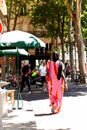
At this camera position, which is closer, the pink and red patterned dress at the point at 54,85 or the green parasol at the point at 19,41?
the pink and red patterned dress at the point at 54,85

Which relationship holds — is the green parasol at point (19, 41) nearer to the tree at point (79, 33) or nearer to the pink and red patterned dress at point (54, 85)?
the pink and red patterned dress at point (54, 85)

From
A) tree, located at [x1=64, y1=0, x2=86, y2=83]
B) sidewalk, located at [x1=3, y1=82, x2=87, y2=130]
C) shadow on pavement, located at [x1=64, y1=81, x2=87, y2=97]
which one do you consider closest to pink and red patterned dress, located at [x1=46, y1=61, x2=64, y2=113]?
sidewalk, located at [x1=3, y1=82, x2=87, y2=130]

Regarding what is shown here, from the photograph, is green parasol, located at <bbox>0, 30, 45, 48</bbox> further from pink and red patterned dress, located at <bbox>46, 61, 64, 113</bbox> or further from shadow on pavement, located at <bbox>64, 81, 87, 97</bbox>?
shadow on pavement, located at <bbox>64, 81, 87, 97</bbox>

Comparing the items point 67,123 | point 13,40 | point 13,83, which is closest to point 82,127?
point 67,123

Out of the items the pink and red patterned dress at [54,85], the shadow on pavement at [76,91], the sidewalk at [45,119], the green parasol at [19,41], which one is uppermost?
the green parasol at [19,41]

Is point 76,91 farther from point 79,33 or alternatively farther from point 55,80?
point 55,80

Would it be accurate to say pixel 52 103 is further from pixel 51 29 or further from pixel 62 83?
pixel 51 29

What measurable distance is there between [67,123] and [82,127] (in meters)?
0.79

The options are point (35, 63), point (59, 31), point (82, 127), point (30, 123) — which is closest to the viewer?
point (82, 127)

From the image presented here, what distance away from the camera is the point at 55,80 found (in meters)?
15.0

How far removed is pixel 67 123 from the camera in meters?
12.6

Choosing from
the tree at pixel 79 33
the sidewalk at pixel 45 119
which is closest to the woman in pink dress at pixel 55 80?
the sidewalk at pixel 45 119

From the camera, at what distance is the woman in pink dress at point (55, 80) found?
1488cm

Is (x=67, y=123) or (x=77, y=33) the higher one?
(x=77, y=33)
